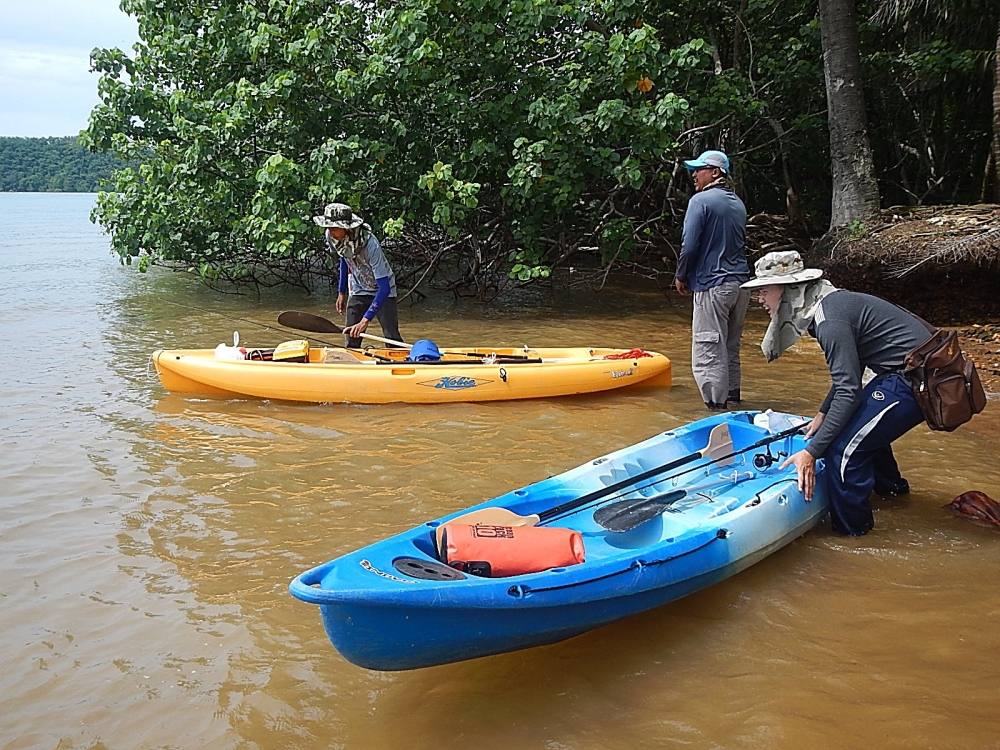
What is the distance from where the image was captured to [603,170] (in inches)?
425

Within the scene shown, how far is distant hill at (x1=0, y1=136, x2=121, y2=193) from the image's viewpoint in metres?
74.2

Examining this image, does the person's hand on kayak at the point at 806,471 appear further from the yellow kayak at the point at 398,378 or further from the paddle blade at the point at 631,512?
the yellow kayak at the point at 398,378

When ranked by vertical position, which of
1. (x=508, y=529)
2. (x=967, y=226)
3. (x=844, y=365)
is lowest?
(x=508, y=529)

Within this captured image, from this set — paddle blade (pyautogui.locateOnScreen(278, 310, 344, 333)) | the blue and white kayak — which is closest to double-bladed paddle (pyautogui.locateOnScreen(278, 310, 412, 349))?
paddle blade (pyautogui.locateOnScreen(278, 310, 344, 333))

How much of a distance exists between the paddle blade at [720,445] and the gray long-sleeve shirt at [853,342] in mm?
805

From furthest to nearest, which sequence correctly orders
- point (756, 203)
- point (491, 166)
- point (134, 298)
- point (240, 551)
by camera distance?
point (756, 203), point (134, 298), point (491, 166), point (240, 551)

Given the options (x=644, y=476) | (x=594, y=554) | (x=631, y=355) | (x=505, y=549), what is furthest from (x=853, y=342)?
(x=631, y=355)

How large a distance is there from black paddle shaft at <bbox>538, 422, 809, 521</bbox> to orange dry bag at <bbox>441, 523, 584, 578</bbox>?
1.81 ft

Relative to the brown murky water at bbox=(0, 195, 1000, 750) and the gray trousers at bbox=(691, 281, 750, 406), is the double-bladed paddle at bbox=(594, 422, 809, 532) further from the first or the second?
the gray trousers at bbox=(691, 281, 750, 406)

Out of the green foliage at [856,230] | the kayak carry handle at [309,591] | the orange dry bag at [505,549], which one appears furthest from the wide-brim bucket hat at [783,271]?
the green foliage at [856,230]

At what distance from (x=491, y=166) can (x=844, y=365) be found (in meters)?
8.18

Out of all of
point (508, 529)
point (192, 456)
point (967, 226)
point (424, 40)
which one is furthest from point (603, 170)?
point (508, 529)

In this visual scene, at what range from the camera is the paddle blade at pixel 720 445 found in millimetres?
5004

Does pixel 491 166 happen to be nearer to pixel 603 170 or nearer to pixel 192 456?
pixel 603 170
